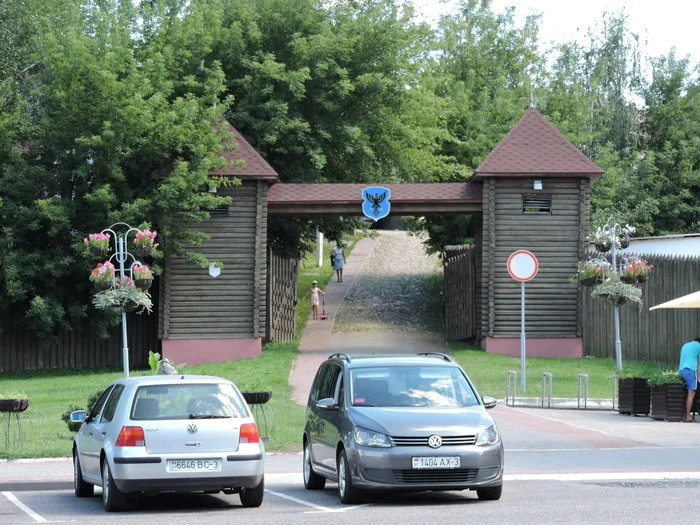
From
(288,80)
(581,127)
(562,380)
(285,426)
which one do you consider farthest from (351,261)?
(285,426)

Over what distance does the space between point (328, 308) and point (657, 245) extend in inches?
538

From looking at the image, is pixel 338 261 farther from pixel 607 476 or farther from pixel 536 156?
pixel 607 476

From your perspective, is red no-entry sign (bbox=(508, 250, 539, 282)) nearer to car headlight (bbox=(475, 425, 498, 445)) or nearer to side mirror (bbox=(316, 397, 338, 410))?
side mirror (bbox=(316, 397, 338, 410))

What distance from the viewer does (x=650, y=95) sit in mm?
54438

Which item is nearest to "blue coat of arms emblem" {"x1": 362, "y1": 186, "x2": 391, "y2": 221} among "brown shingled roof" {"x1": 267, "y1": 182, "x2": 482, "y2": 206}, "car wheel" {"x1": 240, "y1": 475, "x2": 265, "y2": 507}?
"brown shingled roof" {"x1": 267, "y1": 182, "x2": 482, "y2": 206}

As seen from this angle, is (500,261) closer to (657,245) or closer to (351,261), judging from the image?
(657,245)

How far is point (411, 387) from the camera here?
13.2 meters

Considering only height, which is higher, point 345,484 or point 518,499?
point 345,484

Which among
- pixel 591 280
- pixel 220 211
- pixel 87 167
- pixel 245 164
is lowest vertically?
pixel 591 280

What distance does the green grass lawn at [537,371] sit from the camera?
26.8m

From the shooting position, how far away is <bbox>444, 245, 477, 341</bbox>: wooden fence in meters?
36.8

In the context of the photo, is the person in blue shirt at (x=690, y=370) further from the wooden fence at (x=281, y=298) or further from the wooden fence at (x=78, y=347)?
the wooden fence at (x=78, y=347)

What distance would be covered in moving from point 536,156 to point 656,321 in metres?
6.60

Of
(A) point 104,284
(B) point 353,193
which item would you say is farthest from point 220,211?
(A) point 104,284
